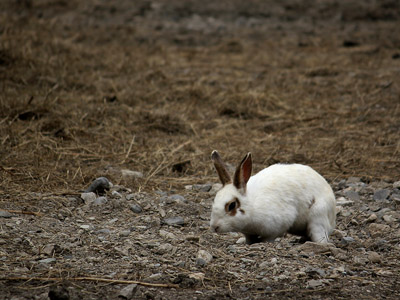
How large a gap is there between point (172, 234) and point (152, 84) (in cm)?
574

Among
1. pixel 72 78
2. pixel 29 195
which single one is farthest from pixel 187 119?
pixel 29 195

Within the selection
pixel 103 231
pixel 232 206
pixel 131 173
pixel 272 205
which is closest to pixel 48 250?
pixel 103 231

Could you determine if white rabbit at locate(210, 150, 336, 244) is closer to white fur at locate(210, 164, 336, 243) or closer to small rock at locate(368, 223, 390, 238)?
white fur at locate(210, 164, 336, 243)

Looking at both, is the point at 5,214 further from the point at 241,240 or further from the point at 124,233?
the point at 241,240

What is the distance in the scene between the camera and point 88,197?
569 centimetres

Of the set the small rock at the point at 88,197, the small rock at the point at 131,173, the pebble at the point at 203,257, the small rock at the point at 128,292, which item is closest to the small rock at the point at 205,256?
the pebble at the point at 203,257

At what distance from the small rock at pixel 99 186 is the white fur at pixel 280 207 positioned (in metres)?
1.42

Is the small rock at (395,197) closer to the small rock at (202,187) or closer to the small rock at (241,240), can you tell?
the small rock at (241,240)

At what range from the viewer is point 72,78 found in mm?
10078

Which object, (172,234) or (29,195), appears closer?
(172,234)

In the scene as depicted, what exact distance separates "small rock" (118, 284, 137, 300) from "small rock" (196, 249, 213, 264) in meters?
0.72

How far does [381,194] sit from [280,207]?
4.97 feet

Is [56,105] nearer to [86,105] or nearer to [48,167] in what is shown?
[86,105]

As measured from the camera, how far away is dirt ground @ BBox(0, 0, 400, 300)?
13.6 feet
